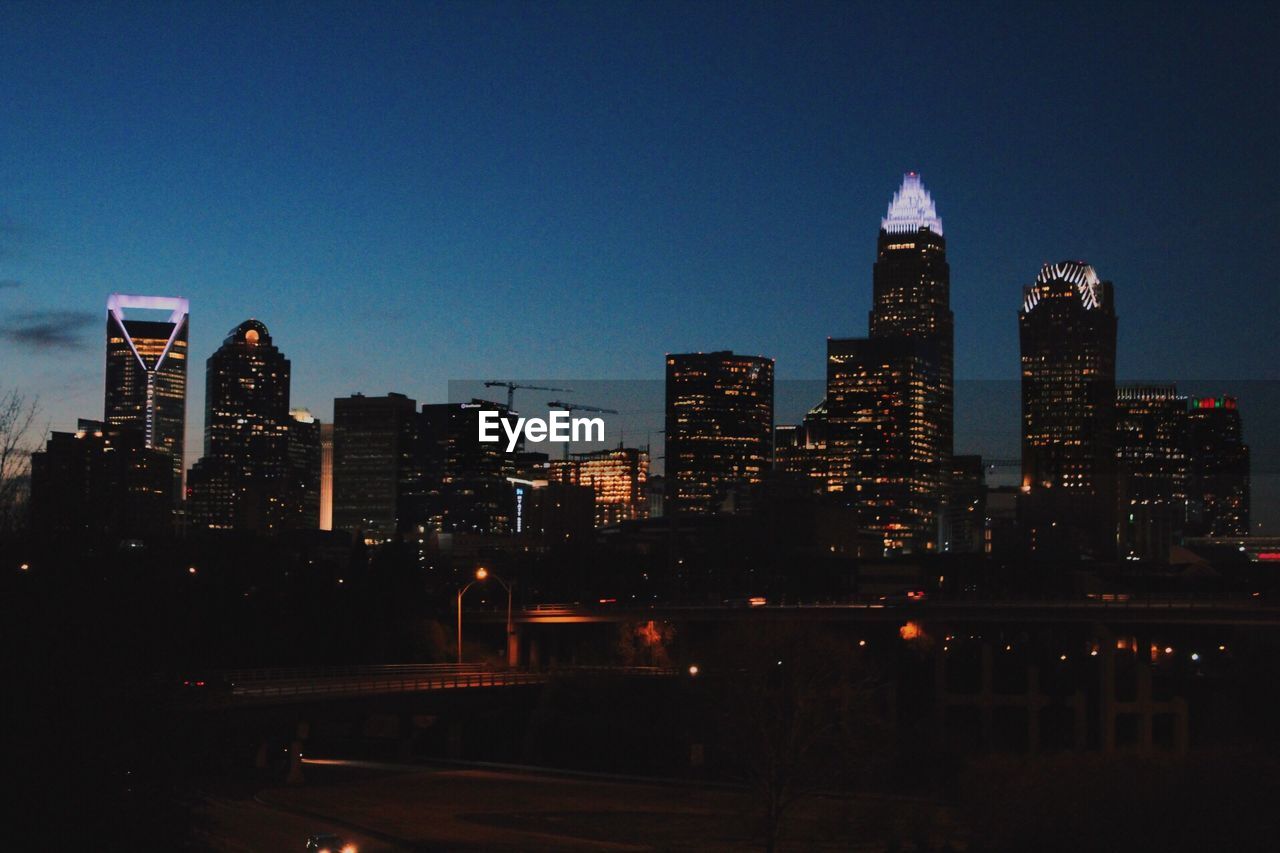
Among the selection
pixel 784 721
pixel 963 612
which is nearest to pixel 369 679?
pixel 784 721

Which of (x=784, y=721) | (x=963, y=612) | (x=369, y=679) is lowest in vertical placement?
(x=369, y=679)

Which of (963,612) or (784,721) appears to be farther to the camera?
(963,612)

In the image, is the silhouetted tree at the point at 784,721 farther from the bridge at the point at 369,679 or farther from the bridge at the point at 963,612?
the bridge at the point at 963,612

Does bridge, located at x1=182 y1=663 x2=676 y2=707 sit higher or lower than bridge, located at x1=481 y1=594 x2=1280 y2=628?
lower

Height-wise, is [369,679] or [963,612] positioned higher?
[963,612]

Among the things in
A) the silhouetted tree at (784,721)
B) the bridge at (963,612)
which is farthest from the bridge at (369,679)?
the silhouetted tree at (784,721)

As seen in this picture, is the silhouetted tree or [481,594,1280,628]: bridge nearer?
the silhouetted tree

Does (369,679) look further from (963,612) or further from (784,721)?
(963,612)

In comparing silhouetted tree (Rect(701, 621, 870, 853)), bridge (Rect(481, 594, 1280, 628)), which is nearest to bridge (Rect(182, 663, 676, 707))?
bridge (Rect(481, 594, 1280, 628))

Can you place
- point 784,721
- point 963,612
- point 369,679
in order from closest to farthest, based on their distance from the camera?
point 784,721
point 369,679
point 963,612

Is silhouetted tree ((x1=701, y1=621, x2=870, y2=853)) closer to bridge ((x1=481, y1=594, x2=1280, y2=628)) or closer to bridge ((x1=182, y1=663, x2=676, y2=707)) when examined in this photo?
bridge ((x1=182, y1=663, x2=676, y2=707))

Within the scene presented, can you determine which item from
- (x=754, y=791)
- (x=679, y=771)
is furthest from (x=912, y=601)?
(x=754, y=791)

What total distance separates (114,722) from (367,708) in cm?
4936

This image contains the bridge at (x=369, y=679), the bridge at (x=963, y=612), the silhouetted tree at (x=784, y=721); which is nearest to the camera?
the silhouetted tree at (x=784, y=721)
